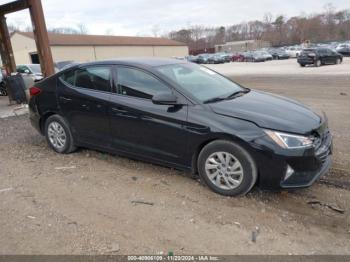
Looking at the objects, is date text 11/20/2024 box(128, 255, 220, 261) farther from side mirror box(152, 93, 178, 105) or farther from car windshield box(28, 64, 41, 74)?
car windshield box(28, 64, 41, 74)

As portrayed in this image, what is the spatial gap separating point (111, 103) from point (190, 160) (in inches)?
56.2

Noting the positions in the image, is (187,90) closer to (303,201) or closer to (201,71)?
(201,71)

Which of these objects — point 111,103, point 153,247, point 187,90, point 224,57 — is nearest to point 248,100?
point 187,90

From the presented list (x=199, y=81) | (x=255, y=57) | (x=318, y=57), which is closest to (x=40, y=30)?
(x=199, y=81)

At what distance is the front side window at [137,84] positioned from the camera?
455cm

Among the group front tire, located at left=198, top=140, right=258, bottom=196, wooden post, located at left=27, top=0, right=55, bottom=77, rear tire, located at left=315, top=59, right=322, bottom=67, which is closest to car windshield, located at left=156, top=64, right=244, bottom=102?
front tire, located at left=198, top=140, right=258, bottom=196

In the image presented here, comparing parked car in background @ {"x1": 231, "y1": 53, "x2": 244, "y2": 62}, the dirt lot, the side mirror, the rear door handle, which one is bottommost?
parked car in background @ {"x1": 231, "y1": 53, "x2": 244, "y2": 62}

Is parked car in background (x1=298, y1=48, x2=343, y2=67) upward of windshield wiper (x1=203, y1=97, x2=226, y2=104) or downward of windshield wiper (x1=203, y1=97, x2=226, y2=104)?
downward

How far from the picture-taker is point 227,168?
158 inches

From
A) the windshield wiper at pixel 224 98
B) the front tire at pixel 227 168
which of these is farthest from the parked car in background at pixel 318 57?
the front tire at pixel 227 168

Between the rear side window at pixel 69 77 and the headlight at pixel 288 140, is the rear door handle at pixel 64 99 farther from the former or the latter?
the headlight at pixel 288 140

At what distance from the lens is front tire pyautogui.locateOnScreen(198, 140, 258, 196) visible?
12.7 feet

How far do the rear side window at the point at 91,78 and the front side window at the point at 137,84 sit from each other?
23 cm

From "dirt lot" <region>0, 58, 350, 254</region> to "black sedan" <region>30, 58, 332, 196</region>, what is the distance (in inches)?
11.3
